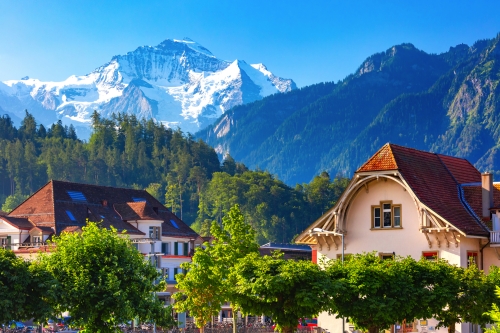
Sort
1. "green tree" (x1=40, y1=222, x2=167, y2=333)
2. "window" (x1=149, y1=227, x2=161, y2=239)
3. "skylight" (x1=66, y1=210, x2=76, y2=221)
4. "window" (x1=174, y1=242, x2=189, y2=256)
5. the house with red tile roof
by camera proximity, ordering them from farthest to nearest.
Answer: "window" (x1=174, y1=242, x2=189, y2=256) < "window" (x1=149, y1=227, x2=161, y2=239) < "skylight" (x1=66, y1=210, x2=76, y2=221) < the house with red tile roof < "green tree" (x1=40, y1=222, x2=167, y2=333)

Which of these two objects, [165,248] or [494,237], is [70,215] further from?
[494,237]

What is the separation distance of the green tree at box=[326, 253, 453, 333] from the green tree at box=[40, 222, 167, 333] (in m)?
12.4

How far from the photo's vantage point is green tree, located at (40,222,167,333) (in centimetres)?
5919

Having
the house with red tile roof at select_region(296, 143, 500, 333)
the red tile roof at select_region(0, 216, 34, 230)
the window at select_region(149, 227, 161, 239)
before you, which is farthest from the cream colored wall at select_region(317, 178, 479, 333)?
the window at select_region(149, 227, 161, 239)

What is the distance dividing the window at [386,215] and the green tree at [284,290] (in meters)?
9.70

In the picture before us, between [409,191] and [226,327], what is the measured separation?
40.1 meters

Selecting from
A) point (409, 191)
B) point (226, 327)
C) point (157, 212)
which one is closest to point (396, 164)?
point (409, 191)

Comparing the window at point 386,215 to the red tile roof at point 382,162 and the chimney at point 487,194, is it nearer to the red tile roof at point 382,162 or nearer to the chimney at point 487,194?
the red tile roof at point 382,162

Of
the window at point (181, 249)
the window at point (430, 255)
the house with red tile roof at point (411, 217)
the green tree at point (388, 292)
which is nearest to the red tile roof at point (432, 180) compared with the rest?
the house with red tile roof at point (411, 217)

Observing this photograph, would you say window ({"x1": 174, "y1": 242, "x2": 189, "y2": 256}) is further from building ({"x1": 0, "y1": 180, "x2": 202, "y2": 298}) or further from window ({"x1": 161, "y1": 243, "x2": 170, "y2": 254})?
window ({"x1": 161, "y1": 243, "x2": 170, "y2": 254})

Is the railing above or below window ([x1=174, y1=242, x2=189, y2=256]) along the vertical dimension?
below

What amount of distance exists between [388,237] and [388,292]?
8815 millimetres

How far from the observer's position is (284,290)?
2208 inches

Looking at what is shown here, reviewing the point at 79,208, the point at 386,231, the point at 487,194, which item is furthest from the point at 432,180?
the point at 79,208
